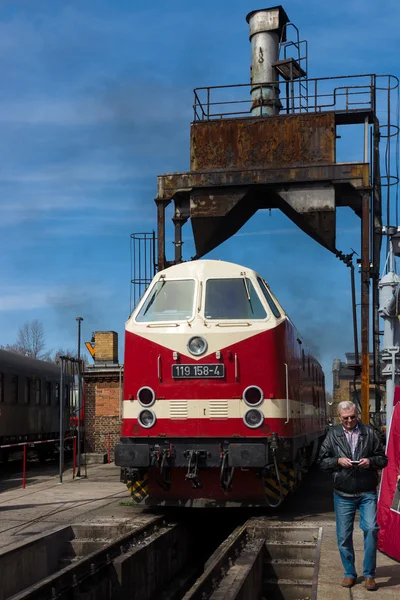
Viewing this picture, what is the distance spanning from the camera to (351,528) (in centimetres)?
662

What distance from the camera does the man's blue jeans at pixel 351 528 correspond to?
21.2 ft

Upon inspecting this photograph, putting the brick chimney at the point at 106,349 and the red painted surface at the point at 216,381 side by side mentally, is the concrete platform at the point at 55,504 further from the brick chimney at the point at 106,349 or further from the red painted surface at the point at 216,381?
the brick chimney at the point at 106,349

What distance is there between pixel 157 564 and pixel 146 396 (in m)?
2.18

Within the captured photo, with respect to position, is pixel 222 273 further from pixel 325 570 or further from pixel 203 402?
pixel 325 570

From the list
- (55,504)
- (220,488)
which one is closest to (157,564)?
(220,488)

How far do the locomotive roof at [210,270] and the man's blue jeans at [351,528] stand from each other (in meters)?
4.80

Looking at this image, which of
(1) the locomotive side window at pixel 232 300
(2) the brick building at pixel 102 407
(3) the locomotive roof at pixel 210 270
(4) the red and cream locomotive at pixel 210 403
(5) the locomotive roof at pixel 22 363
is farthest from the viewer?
(2) the brick building at pixel 102 407

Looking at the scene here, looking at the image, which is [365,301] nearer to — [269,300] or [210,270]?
[269,300]

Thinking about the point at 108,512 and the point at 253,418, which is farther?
the point at 108,512

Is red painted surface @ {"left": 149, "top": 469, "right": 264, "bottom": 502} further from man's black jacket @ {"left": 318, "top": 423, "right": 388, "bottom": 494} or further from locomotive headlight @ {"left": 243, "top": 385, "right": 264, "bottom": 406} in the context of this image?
man's black jacket @ {"left": 318, "top": 423, "right": 388, "bottom": 494}

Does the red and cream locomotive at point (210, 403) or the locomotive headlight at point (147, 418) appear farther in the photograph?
the locomotive headlight at point (147, 418)

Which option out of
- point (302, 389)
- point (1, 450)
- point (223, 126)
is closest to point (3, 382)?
point (1, 450)

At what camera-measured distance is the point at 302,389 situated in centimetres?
1240

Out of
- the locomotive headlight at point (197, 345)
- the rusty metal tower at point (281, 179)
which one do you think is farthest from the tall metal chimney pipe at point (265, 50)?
the locomotive headlight at point (197, 345)
